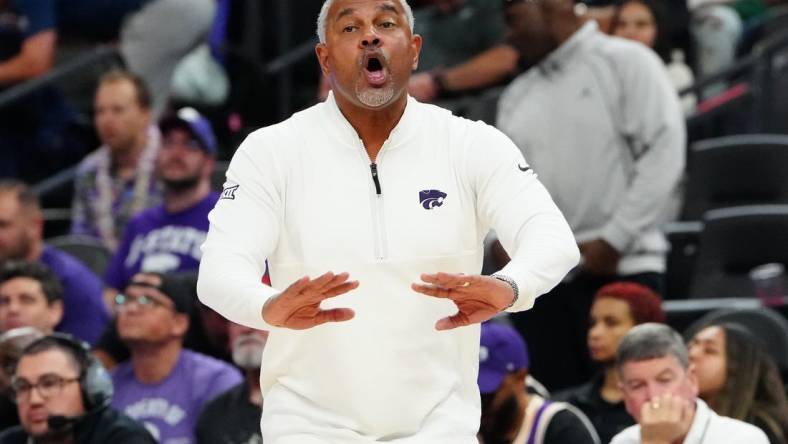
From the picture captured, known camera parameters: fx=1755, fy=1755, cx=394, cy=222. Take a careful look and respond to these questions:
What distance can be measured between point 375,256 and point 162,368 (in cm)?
353

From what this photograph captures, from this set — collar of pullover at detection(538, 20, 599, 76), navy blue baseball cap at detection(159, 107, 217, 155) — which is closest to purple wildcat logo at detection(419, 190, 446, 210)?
collar of pullover at detection(538, 20, 599, 76)

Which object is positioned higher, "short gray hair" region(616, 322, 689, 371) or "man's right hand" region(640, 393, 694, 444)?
"short gray hair" region(616, 322, 689, 371)

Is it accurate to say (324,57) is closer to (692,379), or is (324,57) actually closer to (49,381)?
(692,379)

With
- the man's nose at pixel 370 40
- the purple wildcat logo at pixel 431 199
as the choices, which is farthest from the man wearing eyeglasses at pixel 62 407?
the man's nose at pixel 370 40

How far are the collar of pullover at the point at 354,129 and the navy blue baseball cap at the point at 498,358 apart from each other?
7.52 ft

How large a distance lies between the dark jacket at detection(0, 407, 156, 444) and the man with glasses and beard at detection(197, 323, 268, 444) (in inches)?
14.1

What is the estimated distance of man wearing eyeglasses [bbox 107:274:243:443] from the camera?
23.9ft

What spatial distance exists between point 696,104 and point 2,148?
4.21m

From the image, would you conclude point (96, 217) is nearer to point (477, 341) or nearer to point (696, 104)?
point (696, 104)

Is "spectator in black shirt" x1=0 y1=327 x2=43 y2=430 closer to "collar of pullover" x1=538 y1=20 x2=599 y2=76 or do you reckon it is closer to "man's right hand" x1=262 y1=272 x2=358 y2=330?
"collar of pullover" x1=538 y1=20 x2=599 y2=76

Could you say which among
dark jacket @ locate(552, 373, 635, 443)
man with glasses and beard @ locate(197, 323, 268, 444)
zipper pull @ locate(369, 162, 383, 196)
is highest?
zipper pull @ locate(369, 162, 383, 196)

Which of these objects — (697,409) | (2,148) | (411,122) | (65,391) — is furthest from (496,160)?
(2,148)

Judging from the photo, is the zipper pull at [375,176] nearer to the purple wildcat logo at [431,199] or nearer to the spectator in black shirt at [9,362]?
the purple wildcat logo at [431,199]

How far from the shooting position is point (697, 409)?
589 centimetres
